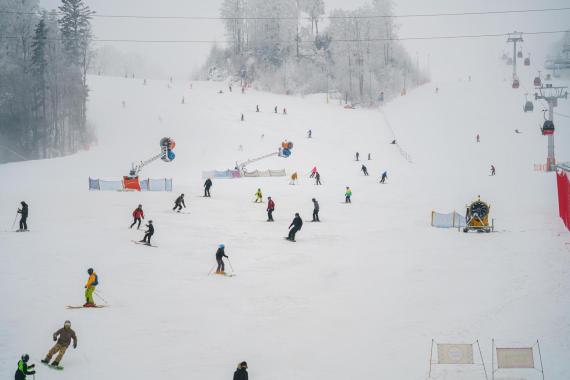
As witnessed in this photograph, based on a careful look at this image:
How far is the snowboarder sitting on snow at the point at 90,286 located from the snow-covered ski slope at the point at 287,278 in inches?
16.8

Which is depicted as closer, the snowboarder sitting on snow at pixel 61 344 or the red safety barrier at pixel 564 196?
the snowboarder sitting on snow at pixel 61 344

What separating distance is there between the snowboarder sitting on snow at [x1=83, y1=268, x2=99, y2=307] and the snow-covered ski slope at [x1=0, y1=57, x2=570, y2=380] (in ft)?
1.40

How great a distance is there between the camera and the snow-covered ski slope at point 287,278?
1302cm

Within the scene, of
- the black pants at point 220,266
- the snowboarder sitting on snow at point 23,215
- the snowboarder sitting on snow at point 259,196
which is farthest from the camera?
the snowboarder sitting on snow at point 259,196

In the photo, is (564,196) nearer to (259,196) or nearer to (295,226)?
(295,226)

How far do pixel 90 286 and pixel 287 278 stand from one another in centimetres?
678

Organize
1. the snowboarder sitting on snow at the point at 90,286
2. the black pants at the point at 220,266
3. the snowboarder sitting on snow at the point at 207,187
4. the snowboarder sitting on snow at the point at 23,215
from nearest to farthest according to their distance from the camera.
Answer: the snowboarder sitting on snow at the point at 90,286 < the black pants at the point at 220,266 < the snowboarder sitting on snow at the point at 23,215 < the snowboarder sitting on snow at the point at 207,187

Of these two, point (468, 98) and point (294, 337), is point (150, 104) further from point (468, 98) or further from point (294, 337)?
point (294, 337)

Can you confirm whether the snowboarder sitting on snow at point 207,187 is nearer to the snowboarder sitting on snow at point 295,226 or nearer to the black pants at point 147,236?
the snowboarder sitting on snow at point 295,226

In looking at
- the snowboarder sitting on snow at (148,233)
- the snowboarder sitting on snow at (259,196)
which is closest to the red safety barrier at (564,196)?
the snowboarder sitting on snow at (259,196)

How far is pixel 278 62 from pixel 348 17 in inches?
634

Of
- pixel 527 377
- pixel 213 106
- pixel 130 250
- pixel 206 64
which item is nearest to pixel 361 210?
pixel 130 250

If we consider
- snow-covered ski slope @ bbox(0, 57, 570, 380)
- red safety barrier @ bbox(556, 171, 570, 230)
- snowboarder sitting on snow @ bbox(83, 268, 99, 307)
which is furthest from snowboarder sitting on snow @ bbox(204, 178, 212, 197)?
snowboarder sitting on snow @ bbox(83, 268, 99, 307)

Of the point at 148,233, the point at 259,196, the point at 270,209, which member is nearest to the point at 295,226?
the point at 270,209
